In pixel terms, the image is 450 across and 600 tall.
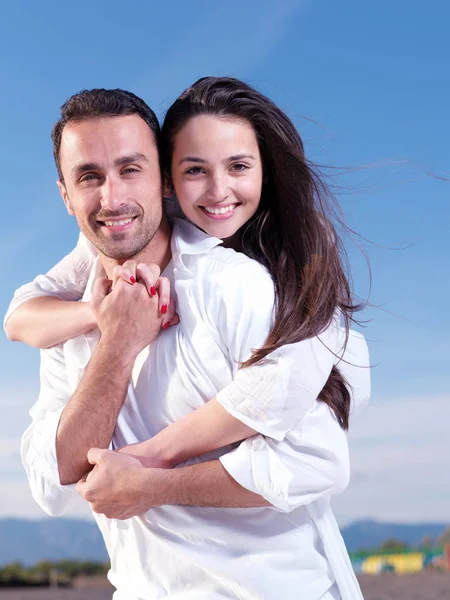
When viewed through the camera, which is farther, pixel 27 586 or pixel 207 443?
pixel 27 586

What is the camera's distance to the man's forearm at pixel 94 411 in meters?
2.23

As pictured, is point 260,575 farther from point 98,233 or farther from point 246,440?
point 98,233

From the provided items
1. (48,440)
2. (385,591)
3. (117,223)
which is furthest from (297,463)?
(385,591)

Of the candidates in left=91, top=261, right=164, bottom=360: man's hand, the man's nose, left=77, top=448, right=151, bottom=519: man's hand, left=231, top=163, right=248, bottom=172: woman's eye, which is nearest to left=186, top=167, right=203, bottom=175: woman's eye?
left=231, top=163, right=248, bottom=172: woman's eye

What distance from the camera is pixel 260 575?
2.19 m

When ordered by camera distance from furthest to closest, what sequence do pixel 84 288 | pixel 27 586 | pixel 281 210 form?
pixel 27 586 → pixel 84 288 → pixel 281 210

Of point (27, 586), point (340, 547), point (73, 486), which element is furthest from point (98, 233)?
point (27, 586)

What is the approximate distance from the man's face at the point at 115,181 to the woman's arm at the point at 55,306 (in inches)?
8.7

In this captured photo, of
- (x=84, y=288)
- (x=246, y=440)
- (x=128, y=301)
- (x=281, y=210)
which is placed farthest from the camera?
(x=84, y=288)

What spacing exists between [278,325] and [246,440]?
308 millimetres

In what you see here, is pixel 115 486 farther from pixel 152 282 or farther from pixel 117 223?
pixel 117 223

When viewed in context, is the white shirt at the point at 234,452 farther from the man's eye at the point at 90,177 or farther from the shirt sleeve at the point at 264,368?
the man's eye at the point at 90,177

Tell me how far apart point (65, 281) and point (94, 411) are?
60 cm

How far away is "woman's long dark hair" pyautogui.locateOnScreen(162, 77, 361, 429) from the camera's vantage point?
227 cm
